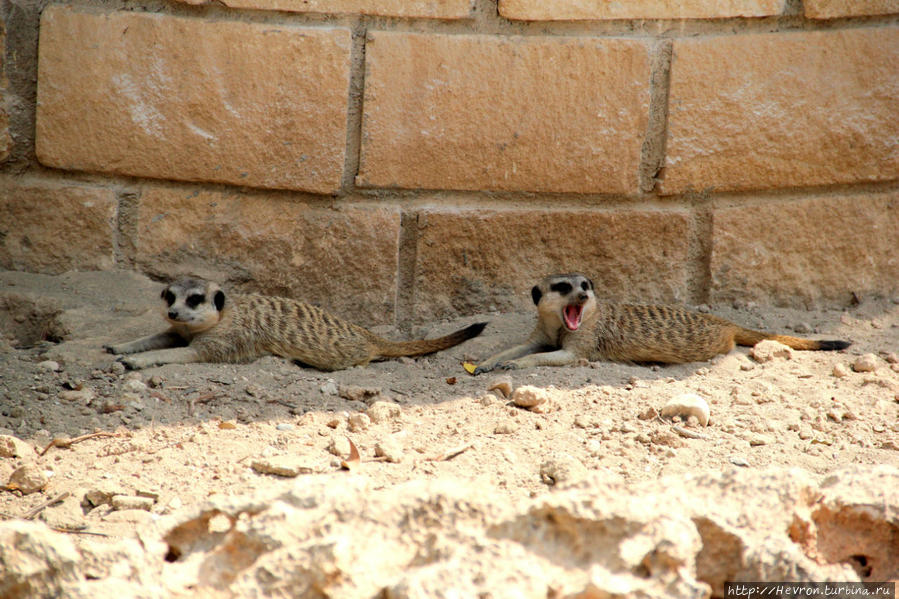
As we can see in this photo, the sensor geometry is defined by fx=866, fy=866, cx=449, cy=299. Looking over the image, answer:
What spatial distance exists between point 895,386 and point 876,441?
0.47 meters

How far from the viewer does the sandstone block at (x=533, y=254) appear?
10.4ft

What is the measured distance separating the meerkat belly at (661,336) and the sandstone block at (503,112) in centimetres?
48

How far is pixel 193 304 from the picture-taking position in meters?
3.01

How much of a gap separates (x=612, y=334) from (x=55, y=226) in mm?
2087

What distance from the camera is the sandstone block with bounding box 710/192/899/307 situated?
10.5 feet

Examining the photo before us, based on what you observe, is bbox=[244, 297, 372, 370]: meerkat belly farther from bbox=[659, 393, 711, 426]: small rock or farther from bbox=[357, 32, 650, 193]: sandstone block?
bbox=[659, 393, 711, 426]: small rock

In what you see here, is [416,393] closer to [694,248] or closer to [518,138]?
[518,138]

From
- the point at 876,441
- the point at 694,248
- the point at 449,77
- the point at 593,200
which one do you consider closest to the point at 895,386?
the point at 876,441

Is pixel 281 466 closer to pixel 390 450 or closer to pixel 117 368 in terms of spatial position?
pixel 390 450

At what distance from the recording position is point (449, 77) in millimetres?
3016

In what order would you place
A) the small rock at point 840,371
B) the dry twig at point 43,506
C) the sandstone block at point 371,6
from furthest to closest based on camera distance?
1. the sandstone block at point 371,6
2. the small rock at point 840,371
3. the dry twig at point 43,506

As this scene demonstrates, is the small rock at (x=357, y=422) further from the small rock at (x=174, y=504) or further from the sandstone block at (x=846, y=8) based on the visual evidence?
the sandstone block at (x=846, y=8)

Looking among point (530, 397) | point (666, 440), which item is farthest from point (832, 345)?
point (530, 397)

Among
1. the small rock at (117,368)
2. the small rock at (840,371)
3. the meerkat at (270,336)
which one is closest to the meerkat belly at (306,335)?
the meerkat at (270,336)
